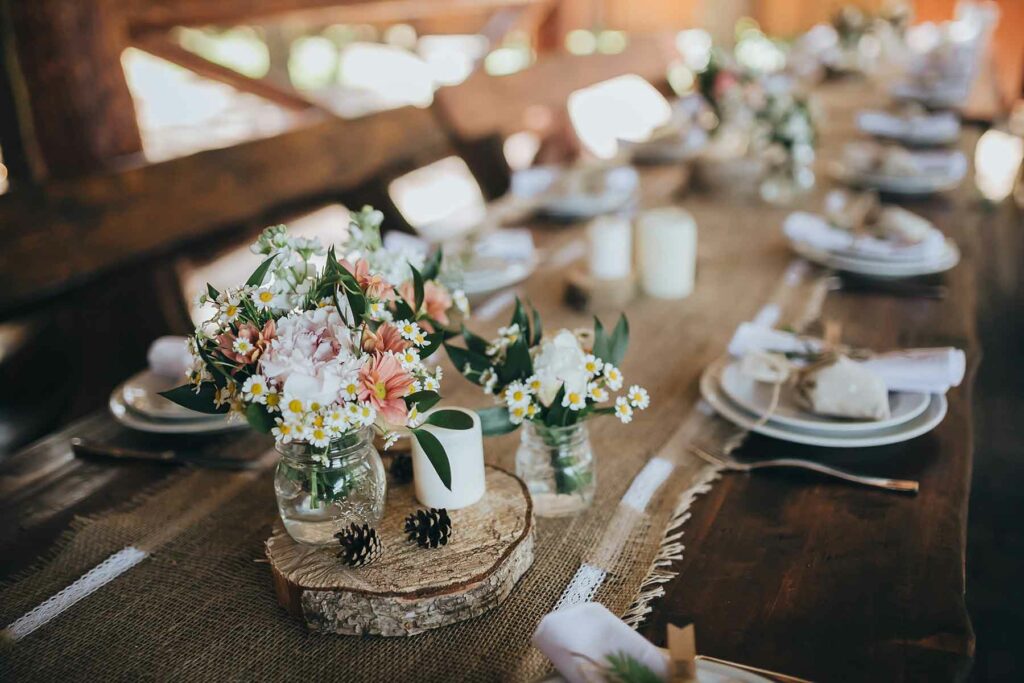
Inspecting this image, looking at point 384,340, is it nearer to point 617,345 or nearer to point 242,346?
point 242,346

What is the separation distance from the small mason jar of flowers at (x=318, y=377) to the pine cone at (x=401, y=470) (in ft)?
0.26

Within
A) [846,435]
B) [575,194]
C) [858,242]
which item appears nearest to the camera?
[846,435]

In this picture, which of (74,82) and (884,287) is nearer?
(884,287)

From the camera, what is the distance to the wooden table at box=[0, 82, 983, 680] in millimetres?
694

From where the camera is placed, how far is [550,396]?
789 mm

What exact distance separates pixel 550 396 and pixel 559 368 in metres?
0.03

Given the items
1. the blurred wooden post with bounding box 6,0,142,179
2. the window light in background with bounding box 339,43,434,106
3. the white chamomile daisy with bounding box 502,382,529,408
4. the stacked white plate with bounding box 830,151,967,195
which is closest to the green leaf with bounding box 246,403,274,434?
the white chamomile daisy with bounding box 502,382,529,408

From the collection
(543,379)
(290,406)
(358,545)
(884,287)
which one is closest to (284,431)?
(290,406)

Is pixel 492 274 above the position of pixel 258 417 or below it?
below

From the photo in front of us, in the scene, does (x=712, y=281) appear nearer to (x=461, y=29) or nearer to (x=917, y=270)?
(x=917, y=270)

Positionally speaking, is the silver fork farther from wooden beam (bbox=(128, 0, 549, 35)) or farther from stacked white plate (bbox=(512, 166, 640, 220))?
wooden beam (bbox=(128, 0, 549, 35))

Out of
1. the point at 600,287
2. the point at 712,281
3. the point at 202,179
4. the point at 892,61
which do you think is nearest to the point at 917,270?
the point at 712,281

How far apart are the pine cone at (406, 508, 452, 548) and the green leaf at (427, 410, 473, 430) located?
3.2 inches

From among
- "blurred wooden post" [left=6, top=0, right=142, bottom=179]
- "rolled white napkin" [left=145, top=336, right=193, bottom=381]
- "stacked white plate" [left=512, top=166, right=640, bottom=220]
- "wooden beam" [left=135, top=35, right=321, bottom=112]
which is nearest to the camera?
"rolled white napkin" [left=145, top=336, right=193, bottom=381]
